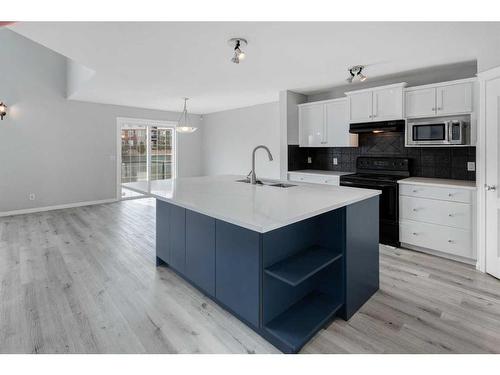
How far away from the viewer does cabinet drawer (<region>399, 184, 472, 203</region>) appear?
10.2 ft

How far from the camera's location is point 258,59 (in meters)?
3.27

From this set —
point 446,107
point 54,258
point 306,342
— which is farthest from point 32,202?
point 446,107

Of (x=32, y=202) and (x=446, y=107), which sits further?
(x=32, y=202)

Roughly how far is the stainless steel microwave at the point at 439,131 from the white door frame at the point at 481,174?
1.20ft

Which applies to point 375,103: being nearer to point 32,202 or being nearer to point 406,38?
point 406,38

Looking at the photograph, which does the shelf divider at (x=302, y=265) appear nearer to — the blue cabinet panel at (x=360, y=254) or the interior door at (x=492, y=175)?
the blue cabinet panel at (x=360, y=254)

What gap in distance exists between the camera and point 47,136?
18.9ft

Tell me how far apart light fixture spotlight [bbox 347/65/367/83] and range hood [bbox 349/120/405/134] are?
0.70 meters

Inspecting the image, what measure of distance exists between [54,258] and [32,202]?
3251 mm

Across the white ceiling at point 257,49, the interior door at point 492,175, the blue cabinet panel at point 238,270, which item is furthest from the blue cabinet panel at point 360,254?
the white ceiling at point 257,49

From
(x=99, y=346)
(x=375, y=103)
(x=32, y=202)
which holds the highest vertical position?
(x=375, y=103)

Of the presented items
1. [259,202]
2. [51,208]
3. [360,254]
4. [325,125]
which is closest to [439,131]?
[325,125]

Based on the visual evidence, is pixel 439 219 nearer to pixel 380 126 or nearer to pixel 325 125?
pixel 380 126

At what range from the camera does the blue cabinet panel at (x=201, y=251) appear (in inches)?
88.8
